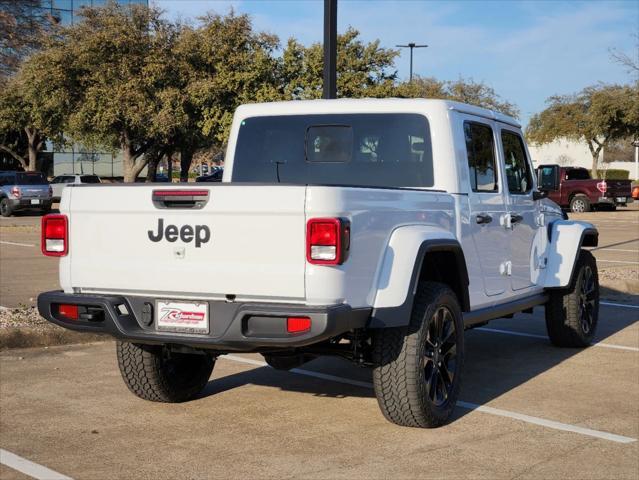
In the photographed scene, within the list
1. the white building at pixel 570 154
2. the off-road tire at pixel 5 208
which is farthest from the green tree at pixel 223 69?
the white building at pixel 570 154

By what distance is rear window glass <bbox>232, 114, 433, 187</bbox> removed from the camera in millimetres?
6473

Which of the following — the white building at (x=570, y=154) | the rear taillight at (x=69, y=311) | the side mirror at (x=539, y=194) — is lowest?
the rear taillight at (x=69, y=311)

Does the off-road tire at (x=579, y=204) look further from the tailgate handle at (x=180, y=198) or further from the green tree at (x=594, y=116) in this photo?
the tailgate handle at (x=180, y=198)

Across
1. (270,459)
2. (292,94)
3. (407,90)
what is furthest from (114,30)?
(270,459)

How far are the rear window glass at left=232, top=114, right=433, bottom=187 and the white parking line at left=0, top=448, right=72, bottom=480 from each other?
2.83 meters

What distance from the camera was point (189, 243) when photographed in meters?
5.23

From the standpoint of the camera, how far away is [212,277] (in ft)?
16.9

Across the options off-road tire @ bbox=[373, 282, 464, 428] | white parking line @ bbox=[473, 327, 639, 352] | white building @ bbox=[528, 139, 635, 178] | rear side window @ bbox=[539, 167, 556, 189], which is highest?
white building @ bbox=[528, 139, 635, 178]

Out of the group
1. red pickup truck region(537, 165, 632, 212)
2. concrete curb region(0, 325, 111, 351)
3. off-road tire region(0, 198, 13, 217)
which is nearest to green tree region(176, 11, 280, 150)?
off-road tire region(0, 198, 13, 217)

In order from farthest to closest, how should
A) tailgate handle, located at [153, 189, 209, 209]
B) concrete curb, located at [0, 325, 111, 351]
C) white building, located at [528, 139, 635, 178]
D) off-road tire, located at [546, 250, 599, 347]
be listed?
1. white building, located at [528, 139, 635, 178]
2. off-road tire, located at [546, 250, 599, 347]
3. concrete curb, located at [0, 325, 111, 351]
4. tailgate handle, located at [153, 189, 209, 209]

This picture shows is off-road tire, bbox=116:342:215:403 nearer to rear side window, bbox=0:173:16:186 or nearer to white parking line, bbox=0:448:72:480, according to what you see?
white parking line, bbox=0:448:72:480

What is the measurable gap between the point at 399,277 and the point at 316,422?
123cm

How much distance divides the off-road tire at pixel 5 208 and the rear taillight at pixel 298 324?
1148 inches

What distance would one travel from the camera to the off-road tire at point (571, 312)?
842cm
